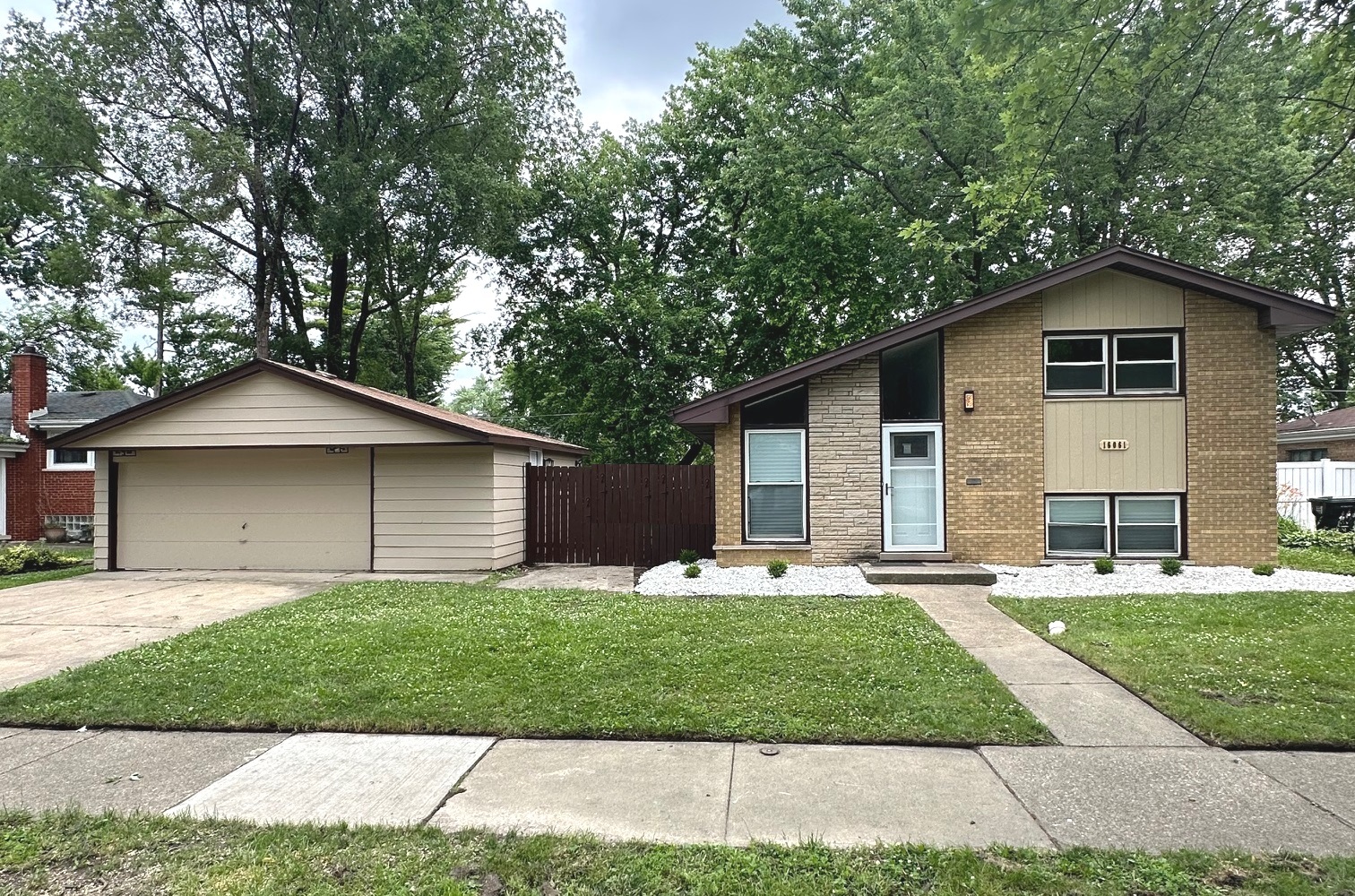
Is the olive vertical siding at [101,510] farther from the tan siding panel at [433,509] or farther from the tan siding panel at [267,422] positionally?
the tan siding panel at [433,509]

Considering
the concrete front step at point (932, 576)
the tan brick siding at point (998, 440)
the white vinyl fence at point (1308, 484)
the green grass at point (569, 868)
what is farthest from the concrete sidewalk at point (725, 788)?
the white vinyl fence at point (1308, 484)

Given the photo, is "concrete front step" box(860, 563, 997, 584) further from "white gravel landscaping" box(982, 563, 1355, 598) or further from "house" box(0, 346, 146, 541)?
"house" box(0, 346, 146, 541)

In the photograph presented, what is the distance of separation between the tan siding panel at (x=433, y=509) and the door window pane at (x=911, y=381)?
6508mm

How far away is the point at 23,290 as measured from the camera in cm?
2880

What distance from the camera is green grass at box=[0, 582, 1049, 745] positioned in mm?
4574

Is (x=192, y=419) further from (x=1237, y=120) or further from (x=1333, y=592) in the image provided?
(x=1237, y=120)

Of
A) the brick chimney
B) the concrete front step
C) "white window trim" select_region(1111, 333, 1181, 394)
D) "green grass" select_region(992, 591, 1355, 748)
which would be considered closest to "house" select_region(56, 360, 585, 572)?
the concrete front step

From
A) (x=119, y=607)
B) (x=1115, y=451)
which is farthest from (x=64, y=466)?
(x=1115, y=451)

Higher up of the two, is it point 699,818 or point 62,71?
point 62,71

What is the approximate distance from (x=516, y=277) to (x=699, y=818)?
2272 centimetres

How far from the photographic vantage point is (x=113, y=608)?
29.0 ft

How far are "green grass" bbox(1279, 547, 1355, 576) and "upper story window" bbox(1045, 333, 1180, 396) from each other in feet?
11.0

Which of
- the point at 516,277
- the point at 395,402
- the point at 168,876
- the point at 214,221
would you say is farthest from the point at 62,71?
the point at 168,876

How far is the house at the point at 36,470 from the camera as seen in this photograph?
19.0 metres
